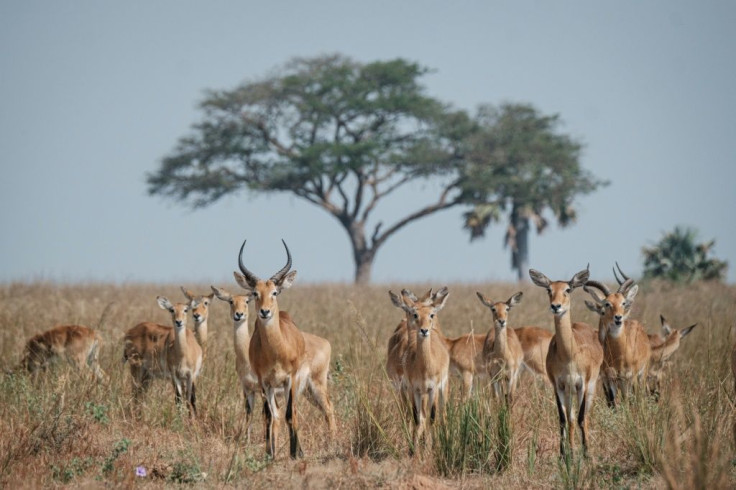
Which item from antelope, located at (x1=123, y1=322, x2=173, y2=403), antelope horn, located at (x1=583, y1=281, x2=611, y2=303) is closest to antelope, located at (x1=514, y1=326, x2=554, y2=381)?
antelope horn, located at (x1=583, y1=281, x2=611, y2=303)

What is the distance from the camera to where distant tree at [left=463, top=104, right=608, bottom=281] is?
36.3 m

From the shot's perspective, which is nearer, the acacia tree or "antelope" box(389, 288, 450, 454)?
"antelope" box(389, 288, 450, 454)

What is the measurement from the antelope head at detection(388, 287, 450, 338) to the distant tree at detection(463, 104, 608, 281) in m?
26.6

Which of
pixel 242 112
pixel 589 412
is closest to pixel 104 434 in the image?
pixel 589 412

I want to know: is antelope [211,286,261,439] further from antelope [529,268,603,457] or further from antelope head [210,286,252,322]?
antelope [529,268,603,457]

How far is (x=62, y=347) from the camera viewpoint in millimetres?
11688

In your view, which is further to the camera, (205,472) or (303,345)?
(303,345)

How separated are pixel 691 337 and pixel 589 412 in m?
5.36

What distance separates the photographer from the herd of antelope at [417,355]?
795 cm

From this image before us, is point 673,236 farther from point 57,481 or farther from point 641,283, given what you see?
point 57,481

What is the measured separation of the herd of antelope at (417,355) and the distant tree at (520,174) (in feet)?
82.6

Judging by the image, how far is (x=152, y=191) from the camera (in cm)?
3734

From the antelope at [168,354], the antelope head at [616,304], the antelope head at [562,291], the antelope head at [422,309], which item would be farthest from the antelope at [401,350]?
the antelope at [168,354]

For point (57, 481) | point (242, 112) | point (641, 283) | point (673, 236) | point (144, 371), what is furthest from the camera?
Result: point (242, 112)
